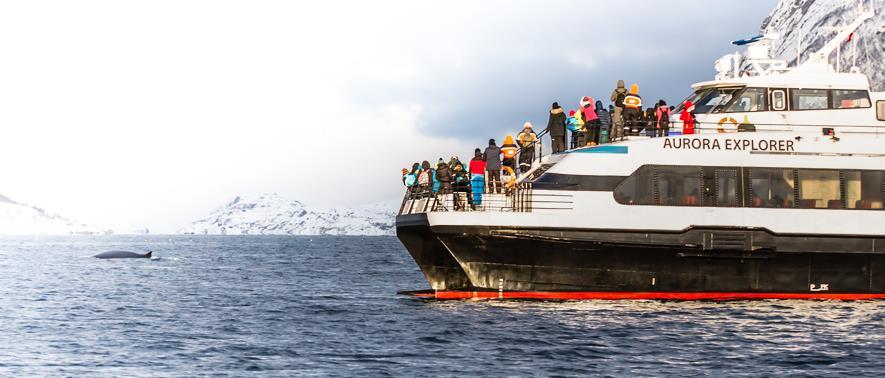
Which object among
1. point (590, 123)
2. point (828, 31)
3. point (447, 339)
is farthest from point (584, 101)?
point (828, 31)

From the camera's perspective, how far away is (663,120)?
26.9 metres

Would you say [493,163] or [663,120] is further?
[493,163]

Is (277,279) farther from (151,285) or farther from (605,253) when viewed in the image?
(605,253)

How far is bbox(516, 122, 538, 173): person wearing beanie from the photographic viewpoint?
2962 cm

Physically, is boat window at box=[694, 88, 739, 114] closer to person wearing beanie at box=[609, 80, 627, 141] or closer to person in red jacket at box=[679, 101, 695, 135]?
person in red jacket at box=[679, 101, 695, 135]

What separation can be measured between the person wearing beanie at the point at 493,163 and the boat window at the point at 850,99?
28.6 feet

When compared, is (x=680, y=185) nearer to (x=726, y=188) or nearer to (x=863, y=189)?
(x=726, y=188)

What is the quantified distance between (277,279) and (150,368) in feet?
98.7

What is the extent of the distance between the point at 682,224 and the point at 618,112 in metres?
3.32

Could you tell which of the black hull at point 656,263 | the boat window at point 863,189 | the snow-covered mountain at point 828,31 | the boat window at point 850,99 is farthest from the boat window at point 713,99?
the snow-covered mountain at point 828,31

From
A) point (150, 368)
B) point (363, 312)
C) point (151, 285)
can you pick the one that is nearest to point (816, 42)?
point (151, 285)

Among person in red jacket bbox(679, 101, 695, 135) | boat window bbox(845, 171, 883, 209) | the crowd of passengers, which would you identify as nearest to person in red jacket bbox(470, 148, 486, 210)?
the crowd of passengers

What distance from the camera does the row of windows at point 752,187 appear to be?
26.2 metres

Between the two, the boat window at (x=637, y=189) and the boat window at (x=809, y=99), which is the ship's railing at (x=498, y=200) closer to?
the boat window at (x=637, y=189)
